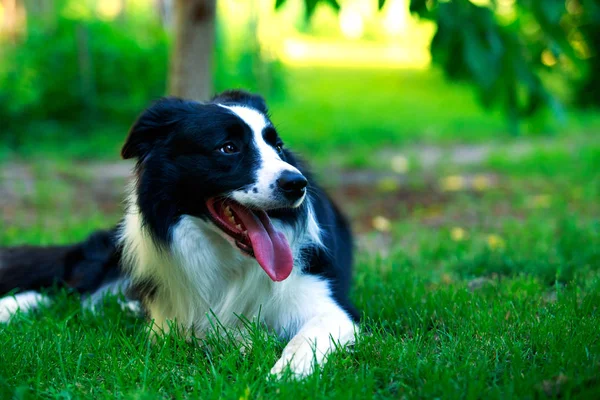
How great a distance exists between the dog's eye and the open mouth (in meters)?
0.23

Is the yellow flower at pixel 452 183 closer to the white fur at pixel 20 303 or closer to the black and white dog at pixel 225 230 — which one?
the black and white dog at pixel 225 230

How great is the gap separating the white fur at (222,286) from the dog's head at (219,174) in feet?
0.30

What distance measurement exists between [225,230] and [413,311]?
1.04 meters

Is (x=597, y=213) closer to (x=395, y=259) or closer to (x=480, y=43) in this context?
(x=480, y=43)

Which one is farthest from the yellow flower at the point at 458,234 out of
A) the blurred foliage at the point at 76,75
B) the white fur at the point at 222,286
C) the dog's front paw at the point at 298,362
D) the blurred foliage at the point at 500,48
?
the blurred foliage at the point at 76,75

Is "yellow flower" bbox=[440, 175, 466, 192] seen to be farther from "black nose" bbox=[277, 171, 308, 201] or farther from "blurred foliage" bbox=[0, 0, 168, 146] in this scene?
"blurred foliage" bbox=[0, 0, 168, 146]

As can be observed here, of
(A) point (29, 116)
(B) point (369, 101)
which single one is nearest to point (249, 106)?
(A) point (29, 116)

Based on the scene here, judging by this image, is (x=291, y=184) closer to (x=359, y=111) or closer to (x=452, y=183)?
(x=452, y=183)

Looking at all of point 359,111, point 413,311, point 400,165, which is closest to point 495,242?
point 413,311

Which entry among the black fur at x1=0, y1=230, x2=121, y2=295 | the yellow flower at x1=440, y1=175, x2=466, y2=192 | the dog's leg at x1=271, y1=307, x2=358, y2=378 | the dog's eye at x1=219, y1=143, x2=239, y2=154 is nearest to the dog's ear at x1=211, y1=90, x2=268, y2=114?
the dog's eye at x1=219, y1=143, x2=239, y2=154

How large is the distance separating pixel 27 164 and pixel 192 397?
8.03m

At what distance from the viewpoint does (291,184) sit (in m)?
2.94

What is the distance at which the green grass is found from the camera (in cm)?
251

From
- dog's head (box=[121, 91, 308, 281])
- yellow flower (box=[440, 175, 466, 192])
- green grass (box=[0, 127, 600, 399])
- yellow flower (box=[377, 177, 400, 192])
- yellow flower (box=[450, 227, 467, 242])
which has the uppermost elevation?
dog's head (box=[121, 91, 308, 281])
